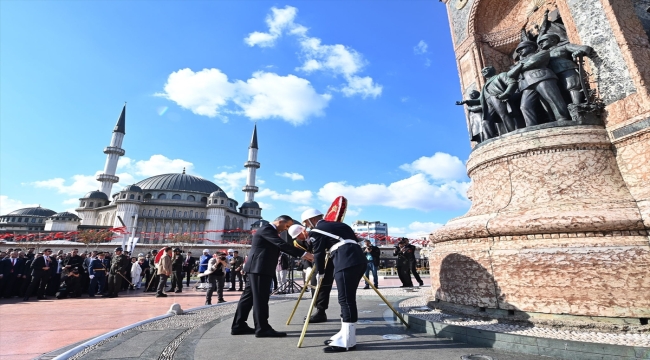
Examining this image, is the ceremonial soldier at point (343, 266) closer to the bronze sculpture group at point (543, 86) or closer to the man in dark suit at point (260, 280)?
the man in dark suit at point (260, 280)

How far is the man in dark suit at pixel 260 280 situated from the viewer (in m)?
3.47

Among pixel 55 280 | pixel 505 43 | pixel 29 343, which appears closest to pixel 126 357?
pixel 29 343

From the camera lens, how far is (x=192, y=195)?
72.4m

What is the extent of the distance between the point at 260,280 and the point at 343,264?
1.21m

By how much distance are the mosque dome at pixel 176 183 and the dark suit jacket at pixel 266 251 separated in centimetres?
7696

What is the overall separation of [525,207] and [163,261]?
31.8ft

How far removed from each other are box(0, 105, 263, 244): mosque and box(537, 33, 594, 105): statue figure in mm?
60631

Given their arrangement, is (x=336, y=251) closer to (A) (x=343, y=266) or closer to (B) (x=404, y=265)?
(A) (x=343, y=266)

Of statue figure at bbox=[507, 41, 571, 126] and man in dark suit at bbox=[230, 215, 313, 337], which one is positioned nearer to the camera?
man in dark suit at bbox=[230, 215, 313, 337]

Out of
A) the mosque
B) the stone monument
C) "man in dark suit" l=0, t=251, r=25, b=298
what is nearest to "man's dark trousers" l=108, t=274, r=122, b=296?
"man in dark suit" l=0, t=251, r=25, b=298

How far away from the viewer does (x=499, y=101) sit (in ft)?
14.9

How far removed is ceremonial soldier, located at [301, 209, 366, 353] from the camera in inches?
110

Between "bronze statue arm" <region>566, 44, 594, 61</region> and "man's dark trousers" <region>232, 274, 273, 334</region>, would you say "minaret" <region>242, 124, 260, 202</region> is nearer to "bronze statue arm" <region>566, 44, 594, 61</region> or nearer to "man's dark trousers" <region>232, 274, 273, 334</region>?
"man's dark trousers" <region>232, 274, 273, 334</region>

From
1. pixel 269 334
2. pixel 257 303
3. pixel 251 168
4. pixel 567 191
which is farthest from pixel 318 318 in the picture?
pixel 251 168
